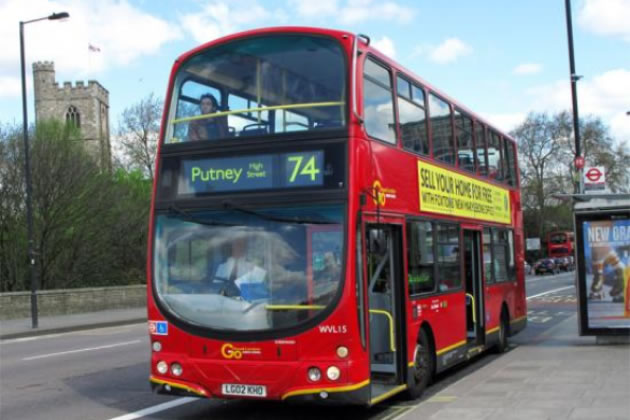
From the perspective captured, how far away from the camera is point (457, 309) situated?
11422 mm

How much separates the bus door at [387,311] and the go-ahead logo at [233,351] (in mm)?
1514

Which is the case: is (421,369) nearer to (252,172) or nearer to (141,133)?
(252,172)

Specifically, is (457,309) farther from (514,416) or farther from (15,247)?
(15,247)

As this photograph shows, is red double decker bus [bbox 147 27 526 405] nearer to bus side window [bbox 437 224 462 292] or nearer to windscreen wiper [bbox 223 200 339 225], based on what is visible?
windscreen wiper [bbox 223 200 339 225]

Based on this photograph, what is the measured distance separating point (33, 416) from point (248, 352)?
124 inches

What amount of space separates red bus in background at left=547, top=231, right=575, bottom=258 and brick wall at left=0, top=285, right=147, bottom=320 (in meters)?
64.9

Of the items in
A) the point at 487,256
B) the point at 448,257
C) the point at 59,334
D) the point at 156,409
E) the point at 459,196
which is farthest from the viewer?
the point at 59,334

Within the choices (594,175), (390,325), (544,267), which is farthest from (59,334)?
(544,267)

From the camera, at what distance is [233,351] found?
312 inches

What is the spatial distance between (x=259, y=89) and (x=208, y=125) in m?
0.69

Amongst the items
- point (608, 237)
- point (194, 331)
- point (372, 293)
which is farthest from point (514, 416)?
point (608, 237)

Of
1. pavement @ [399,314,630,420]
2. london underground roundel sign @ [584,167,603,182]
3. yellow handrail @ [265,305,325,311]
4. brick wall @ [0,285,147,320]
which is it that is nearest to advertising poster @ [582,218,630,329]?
pavement @ [399,314,630,420]

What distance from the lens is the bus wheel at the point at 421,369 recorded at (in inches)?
375

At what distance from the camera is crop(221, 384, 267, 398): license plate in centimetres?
782
